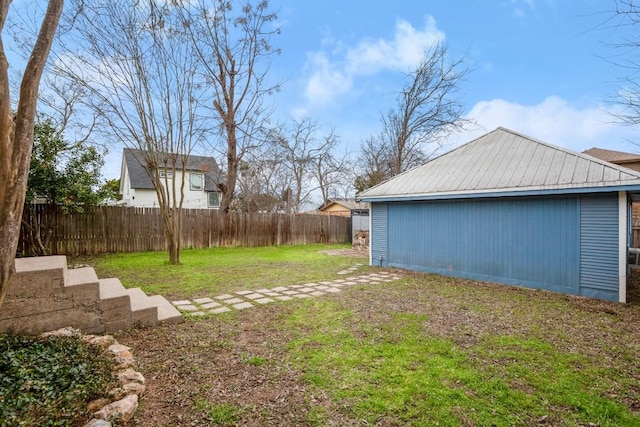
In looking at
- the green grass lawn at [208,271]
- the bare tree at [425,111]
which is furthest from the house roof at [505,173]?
the bare tree at [425,111]

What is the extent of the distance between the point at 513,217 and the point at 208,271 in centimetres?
626

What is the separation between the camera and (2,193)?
1623 millimetres

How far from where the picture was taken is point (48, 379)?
2074mm

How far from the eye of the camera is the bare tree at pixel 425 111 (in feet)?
42.1

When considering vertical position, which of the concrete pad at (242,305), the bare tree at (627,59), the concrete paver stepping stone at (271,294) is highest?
the bare tree at (627,59)

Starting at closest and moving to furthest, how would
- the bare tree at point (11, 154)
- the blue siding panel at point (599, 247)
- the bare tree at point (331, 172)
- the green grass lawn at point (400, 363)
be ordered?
the bare tree at point (11, 154)
the green grass lawn at point (400, 363)
the blue siding panel at point (599, 247)
the bare tree at point (331, 172)

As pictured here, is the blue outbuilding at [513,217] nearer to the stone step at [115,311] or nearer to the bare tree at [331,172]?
the stone step at [115,311]

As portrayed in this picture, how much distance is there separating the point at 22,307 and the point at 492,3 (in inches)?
405

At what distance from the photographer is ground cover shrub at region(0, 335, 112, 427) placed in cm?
175

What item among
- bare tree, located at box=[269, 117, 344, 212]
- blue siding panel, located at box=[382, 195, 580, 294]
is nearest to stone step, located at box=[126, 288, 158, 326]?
blue siding panel, located at box=[382, 195, 580, 294]

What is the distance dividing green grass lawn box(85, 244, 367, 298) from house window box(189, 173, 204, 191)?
38.5ft

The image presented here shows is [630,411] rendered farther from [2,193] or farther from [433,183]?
[433,183]

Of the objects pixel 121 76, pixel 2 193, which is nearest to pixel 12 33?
pixel 121 76

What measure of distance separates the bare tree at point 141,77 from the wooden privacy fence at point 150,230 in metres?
2.75
